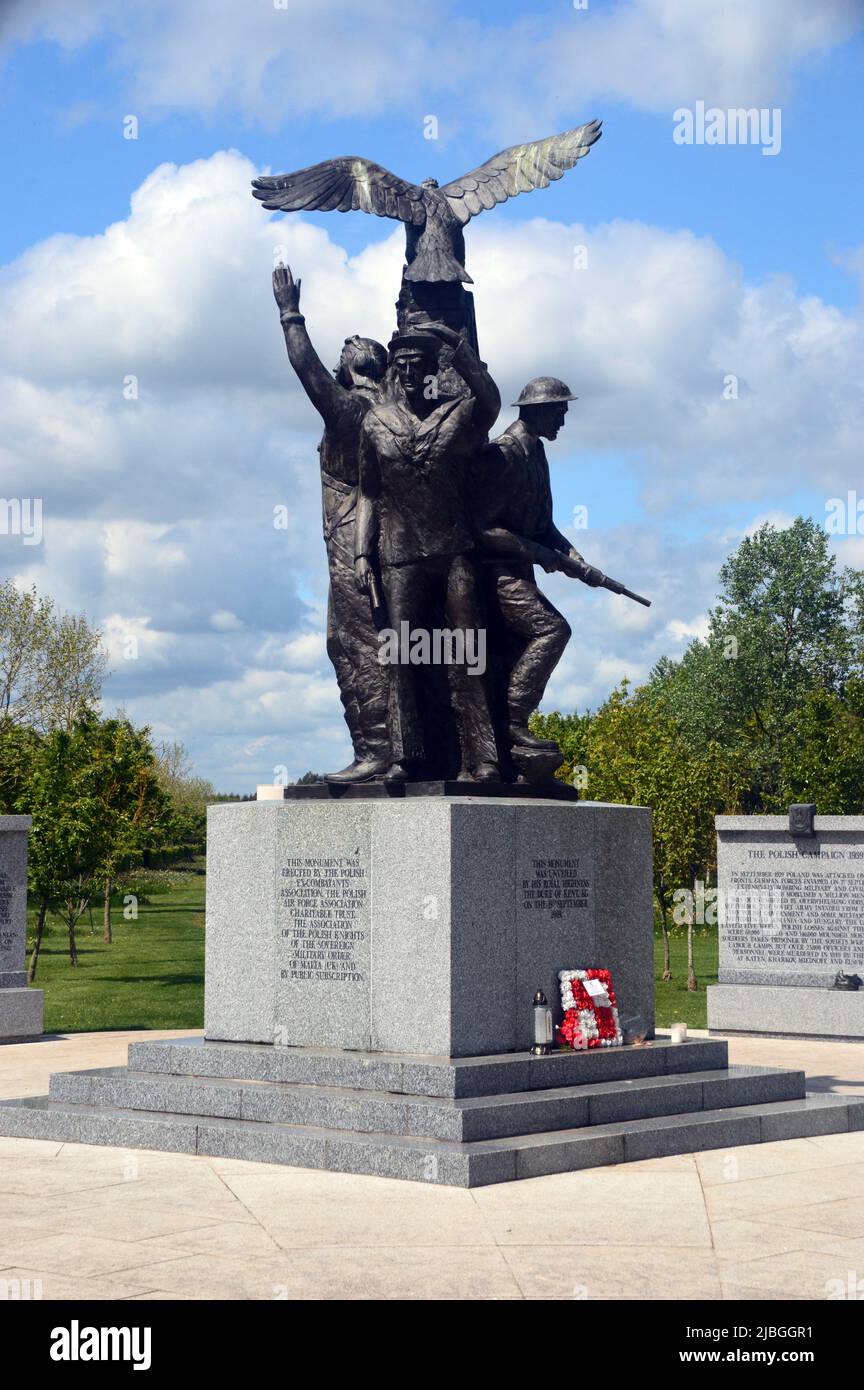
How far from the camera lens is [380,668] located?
11.1 m

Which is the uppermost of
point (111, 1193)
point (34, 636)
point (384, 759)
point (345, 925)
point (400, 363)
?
point (34, 636)

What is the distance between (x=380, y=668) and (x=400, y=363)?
82.9 inches

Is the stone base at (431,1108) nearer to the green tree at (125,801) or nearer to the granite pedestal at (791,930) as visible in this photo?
the granite pedestal at (791,930)

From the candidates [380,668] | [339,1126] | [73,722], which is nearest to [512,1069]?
[339,1126]

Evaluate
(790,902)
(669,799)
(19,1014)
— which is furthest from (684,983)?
(19,1014)

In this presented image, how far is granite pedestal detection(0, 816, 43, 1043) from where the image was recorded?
15.3m

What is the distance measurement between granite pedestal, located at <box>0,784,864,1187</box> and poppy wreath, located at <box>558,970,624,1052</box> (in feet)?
0.36

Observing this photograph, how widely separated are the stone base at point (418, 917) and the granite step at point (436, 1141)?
0.93m

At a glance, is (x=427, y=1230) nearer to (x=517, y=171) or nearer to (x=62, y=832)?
(x=517, y=171)

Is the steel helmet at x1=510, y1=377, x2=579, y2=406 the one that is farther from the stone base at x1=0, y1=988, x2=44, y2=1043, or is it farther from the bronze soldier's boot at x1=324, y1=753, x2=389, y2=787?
the stone base at x1=0, y1=988, x2=44, y2=1043

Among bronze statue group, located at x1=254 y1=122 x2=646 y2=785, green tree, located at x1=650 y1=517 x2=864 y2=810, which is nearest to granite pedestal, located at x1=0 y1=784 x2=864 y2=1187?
bronze statue group, located at x1=254 y1=122 x2=646 y2=785

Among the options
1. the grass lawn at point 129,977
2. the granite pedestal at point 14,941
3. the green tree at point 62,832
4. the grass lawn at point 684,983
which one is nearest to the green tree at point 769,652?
the grass lawn at point 684,983

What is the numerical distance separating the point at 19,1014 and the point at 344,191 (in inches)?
334
